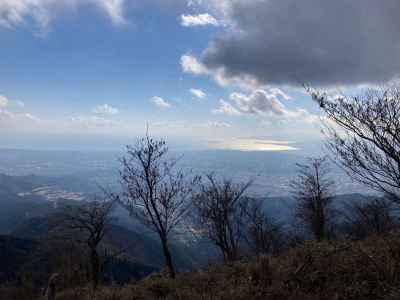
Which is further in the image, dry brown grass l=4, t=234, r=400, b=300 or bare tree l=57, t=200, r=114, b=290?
bare tree l=57, t=200, r=114, b=290

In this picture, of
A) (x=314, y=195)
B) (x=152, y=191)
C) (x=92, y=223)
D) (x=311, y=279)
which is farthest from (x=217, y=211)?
(x=311, y=279)

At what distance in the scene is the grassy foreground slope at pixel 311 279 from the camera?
6.42m

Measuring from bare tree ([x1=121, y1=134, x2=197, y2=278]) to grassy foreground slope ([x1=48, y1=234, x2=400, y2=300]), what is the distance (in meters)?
5.42

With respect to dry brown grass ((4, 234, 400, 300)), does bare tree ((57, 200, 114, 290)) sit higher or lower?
lower

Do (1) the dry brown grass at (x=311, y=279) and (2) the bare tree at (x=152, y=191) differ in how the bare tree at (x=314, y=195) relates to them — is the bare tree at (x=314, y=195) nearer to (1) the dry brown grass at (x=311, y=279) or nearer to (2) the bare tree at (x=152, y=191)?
(2) the bare tree at (x=152, y=191)

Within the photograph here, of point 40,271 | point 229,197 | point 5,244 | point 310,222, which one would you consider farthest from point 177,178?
point 5,244

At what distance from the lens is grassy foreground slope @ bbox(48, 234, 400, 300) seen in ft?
21.1

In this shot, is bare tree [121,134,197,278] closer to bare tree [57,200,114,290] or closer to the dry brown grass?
the dry brown grass

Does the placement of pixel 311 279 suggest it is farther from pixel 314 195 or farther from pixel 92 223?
pixel 314 195

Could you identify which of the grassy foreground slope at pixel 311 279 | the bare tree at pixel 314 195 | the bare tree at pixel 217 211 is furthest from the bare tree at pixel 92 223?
the bare tree at pixel 314 195

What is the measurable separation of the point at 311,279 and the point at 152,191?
9.31 metres

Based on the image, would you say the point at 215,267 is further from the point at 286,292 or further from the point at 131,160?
the point at 131,160

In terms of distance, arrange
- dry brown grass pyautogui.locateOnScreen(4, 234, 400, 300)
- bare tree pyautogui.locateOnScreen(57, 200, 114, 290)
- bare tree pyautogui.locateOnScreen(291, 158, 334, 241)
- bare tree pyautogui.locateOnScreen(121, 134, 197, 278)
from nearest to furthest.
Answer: dry brown grass pyautogui.locateOnScreen(4, 234, 400, 300) → bare tree pyautogui.locateOnScreen(121, 134, 197, 278) → bare tree pyautogui.locateOnScreen(57, 200, 114, 290) → bare tree pyautogui.locateOnScreen(291, 158, 334, 241)

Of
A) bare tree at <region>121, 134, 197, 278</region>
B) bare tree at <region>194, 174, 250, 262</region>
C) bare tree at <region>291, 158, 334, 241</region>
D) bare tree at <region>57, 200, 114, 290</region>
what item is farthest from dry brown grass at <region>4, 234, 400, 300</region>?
bare tree at <region>291, 158, 334, 241</region>
